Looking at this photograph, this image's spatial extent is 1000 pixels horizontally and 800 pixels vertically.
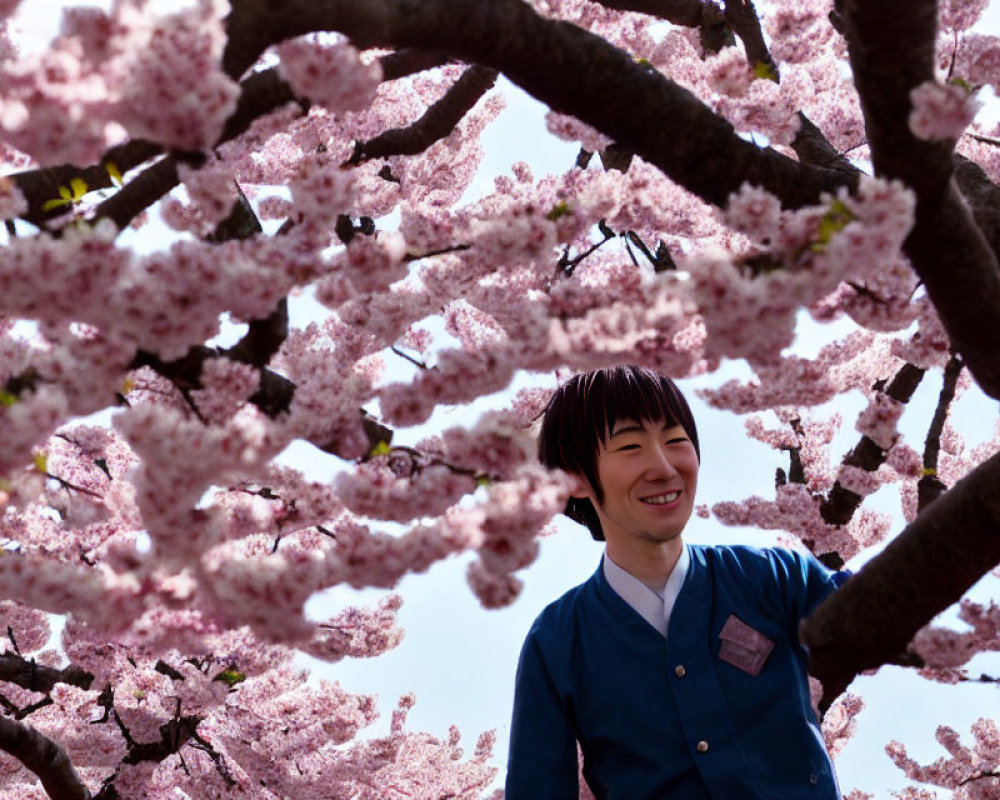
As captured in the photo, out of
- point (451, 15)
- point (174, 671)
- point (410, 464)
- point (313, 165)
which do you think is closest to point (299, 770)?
point (174, 671)

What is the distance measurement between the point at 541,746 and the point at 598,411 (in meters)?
1.38

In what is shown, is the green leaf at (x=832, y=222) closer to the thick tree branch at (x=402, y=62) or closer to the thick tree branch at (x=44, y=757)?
the thick tree branch at (x=402, y=62)

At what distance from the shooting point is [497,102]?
30.0 ft

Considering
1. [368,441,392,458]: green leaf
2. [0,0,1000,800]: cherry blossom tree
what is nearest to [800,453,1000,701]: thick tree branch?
[0,0,1000,800]: cherry blossom tree

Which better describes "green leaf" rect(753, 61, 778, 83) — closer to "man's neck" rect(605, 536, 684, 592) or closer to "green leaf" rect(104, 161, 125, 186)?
"man's neck" rect(605, 536, 684, 592)

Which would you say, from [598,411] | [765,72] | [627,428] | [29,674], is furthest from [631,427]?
[29,674]

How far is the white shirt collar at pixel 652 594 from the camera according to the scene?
4.12 m

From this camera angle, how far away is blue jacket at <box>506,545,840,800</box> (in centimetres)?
376

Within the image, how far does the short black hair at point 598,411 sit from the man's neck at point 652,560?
259mm

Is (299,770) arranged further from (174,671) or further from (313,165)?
(313,165)

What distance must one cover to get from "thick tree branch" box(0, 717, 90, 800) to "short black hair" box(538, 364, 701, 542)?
359cm

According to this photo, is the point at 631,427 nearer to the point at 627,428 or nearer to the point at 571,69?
the point at 627,428

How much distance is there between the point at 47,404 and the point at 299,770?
645 cm

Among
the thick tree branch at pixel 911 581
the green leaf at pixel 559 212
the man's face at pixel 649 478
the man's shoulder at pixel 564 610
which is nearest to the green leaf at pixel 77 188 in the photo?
the green leaf at pixel 559 212
